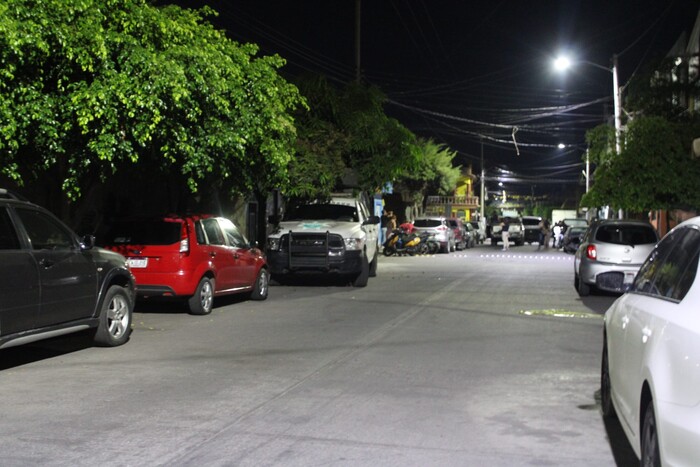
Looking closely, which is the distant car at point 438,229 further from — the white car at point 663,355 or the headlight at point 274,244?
the white car at point 663,355

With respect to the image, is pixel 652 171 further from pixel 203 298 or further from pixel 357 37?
pixel 203 298

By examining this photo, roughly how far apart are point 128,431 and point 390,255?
30137mm

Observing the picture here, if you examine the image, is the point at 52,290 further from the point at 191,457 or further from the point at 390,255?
the point at 390,255

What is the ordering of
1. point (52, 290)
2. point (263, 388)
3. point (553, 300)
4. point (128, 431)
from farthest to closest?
point (553, 300) → point (52, 290) → point (263, 388) → point (128, 431)

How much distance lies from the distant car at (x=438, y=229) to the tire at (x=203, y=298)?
24586 mm

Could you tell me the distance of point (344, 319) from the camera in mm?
13008

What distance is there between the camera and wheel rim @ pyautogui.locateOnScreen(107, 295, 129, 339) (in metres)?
10.0

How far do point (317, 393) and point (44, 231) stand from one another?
371 cm

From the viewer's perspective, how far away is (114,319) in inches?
399

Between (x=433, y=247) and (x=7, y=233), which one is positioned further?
(x=433, y=247)

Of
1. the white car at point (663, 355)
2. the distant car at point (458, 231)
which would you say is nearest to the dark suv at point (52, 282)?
the white car at point (663, 355)

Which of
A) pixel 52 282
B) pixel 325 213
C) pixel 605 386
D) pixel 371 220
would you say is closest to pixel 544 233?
pixel 371 220

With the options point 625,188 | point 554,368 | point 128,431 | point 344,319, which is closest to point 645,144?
point 625,188

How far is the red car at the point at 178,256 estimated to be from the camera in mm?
12758
